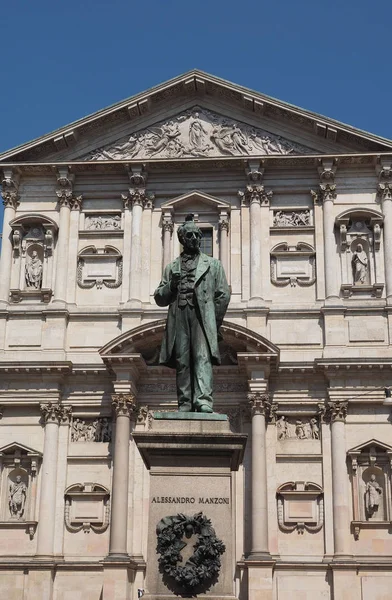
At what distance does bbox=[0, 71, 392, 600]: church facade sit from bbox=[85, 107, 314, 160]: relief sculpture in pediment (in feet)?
0.15

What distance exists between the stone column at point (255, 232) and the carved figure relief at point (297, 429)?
328 cm

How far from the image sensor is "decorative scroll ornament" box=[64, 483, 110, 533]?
2517 cm

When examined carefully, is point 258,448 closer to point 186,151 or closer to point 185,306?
point 186,151

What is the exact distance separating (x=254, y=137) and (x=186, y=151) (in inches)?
77.9

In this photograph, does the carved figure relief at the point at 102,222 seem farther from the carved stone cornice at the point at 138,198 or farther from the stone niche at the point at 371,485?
the stone niche at the point at 371,485

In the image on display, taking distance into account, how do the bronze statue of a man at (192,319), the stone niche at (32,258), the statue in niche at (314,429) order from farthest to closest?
the stone niche at (32,258) < the statue in niche at (314,429) < the bronze statue of a man at (192,319)

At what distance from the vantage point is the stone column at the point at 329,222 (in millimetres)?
26688

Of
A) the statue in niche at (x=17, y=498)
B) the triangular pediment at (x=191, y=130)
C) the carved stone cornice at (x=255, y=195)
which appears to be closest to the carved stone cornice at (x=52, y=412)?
the statue in niche at (x=17, y=498)

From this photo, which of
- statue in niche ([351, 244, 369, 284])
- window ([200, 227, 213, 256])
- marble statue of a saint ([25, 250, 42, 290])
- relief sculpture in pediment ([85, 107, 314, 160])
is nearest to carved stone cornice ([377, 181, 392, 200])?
statue in niche ([351, 244, 369, 284])

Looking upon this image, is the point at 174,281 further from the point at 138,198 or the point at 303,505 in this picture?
the point at 138,198

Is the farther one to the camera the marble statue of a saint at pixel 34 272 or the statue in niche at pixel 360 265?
the marble statue of a saint at pixel 34 272

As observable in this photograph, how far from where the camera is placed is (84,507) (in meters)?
25.4

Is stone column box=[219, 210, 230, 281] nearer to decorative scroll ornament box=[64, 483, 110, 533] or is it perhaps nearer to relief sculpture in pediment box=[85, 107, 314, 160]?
relief sculpture in pediment box=[85, 107, 314, 160]

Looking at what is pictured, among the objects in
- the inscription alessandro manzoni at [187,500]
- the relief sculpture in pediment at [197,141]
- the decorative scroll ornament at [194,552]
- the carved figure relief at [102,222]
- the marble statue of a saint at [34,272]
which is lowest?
the decorative scroll ornament at [194,552]
